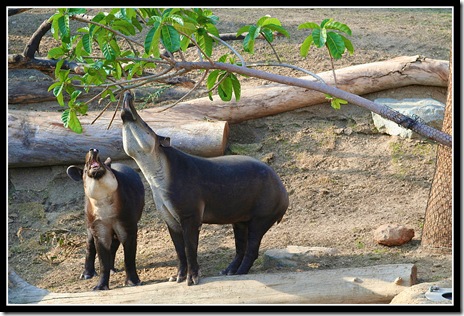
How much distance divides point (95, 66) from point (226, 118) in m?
4.12

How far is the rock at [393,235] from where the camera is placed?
25.3 ft

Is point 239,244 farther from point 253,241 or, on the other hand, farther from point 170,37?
point 170,37

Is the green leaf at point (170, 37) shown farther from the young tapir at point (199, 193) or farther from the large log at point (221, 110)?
the large log at point (221, 110)

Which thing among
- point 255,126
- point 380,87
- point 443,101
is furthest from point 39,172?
point 443,101

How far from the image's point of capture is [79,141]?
948 centimetres

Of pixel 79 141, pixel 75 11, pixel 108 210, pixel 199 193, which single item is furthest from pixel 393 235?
pixel 79 141

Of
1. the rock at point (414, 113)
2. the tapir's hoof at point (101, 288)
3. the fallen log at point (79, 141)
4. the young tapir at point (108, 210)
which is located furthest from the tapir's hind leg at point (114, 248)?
the rock at point (414, 113)

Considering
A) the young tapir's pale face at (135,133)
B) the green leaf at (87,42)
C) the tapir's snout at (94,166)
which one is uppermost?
the green leaf at (87,42)

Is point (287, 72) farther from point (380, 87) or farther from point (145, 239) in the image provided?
point (145, 239)

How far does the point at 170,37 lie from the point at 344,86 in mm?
5351

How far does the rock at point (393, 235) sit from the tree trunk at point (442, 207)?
0.52 feet

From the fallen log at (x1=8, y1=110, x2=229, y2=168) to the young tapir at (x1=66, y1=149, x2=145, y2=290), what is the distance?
224cm

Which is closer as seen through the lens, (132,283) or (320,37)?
(320,37)

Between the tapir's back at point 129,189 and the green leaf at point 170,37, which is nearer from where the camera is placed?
the green leaf at point 170,37
